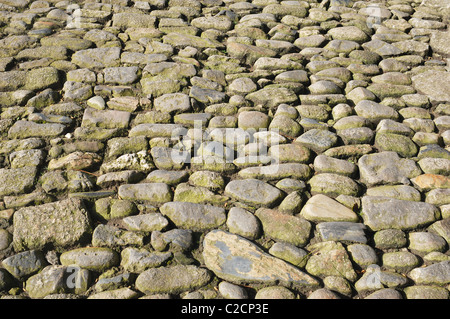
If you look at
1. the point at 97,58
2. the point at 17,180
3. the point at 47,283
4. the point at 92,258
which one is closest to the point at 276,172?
the point at 92,258

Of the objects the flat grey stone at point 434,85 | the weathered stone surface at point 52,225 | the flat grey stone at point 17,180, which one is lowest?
the weathered stone surface at point 52,225

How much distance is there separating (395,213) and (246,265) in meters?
0.89

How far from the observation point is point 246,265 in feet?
6.47

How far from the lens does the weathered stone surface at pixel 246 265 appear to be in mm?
1914

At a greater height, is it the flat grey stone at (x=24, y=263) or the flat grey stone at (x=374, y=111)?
the flat grey stone at (x=374, y=111)

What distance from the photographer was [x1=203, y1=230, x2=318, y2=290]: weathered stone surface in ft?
6.28

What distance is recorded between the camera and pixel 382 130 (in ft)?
9.09

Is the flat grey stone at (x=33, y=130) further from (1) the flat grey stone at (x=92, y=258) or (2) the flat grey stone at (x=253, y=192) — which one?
(2) the flat grey stone at (x=253, y=192)

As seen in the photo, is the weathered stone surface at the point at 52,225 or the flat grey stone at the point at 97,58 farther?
the flat grey stone at the point at 97,58

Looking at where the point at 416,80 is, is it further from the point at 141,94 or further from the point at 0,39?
the point at 0,39

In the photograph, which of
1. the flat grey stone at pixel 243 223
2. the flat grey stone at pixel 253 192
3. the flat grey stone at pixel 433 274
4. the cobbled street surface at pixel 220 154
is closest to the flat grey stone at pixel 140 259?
the cobbled street surface at pixel 220 154

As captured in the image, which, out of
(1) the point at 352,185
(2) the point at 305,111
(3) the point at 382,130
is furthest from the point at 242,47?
(1) the point at 352,185

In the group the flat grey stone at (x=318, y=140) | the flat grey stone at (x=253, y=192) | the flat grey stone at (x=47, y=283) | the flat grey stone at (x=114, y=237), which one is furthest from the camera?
the flat grey stone at (x=318, y=140)
